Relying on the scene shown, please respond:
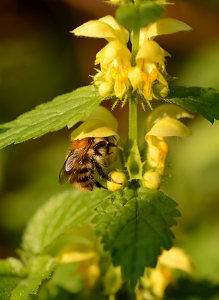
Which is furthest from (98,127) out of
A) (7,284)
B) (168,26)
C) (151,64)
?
(7,284)

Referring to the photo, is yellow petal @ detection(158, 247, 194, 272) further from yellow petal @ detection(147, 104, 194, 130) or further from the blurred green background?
yellow petal @ detection(147, 104, 194, 130)

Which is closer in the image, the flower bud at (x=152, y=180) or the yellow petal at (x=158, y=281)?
the flower bud at (x=152, y=180)

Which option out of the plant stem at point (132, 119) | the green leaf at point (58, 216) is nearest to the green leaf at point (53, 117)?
the plant stem at point (132, 119)

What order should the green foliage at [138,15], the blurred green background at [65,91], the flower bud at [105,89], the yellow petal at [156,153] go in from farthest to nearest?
the blurred green background at [65,91] → the yellow petal at [156,153] → the flower bud at [105,89] → the green foliage at [138,15]

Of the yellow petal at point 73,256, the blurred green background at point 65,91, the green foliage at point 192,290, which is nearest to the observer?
the yellow petal at point 73,256

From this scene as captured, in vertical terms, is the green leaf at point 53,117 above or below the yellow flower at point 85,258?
above

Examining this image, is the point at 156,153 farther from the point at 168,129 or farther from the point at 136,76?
the point at 136,76

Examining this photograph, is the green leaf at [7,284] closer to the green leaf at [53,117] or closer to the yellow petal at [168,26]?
the green leaf at [53,117]

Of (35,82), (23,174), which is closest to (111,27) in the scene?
(23,174)
